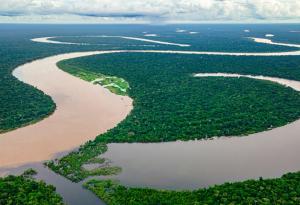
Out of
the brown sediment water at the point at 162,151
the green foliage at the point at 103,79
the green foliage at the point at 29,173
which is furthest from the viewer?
the green foliage at the point at 103,79

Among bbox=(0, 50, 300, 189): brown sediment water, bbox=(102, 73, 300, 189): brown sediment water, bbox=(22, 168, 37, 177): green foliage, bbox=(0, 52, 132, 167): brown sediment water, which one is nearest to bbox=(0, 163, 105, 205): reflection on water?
bbox=(22, 168, 37, 177): green foliage

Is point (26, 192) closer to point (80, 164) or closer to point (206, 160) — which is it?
point (80, 164)

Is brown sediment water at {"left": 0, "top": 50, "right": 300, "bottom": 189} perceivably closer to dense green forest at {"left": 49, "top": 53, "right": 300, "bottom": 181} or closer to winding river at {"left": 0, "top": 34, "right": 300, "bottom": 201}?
winding river at {"left": 0, "top": 34, "right": 300, "bottom": 201}

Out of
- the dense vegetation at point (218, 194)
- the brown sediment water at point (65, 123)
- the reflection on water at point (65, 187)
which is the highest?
the dense vegetation at point (218, 194)

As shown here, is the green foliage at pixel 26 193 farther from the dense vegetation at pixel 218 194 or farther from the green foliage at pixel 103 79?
the green foliage at pixel 103 79

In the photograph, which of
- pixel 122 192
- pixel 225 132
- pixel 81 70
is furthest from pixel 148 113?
pixel 81 70

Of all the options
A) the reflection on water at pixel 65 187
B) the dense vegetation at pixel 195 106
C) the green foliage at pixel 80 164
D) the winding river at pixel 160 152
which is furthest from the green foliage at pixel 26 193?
the dense vegetation at pixel 195 106

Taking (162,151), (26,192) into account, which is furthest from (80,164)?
(162,151)
